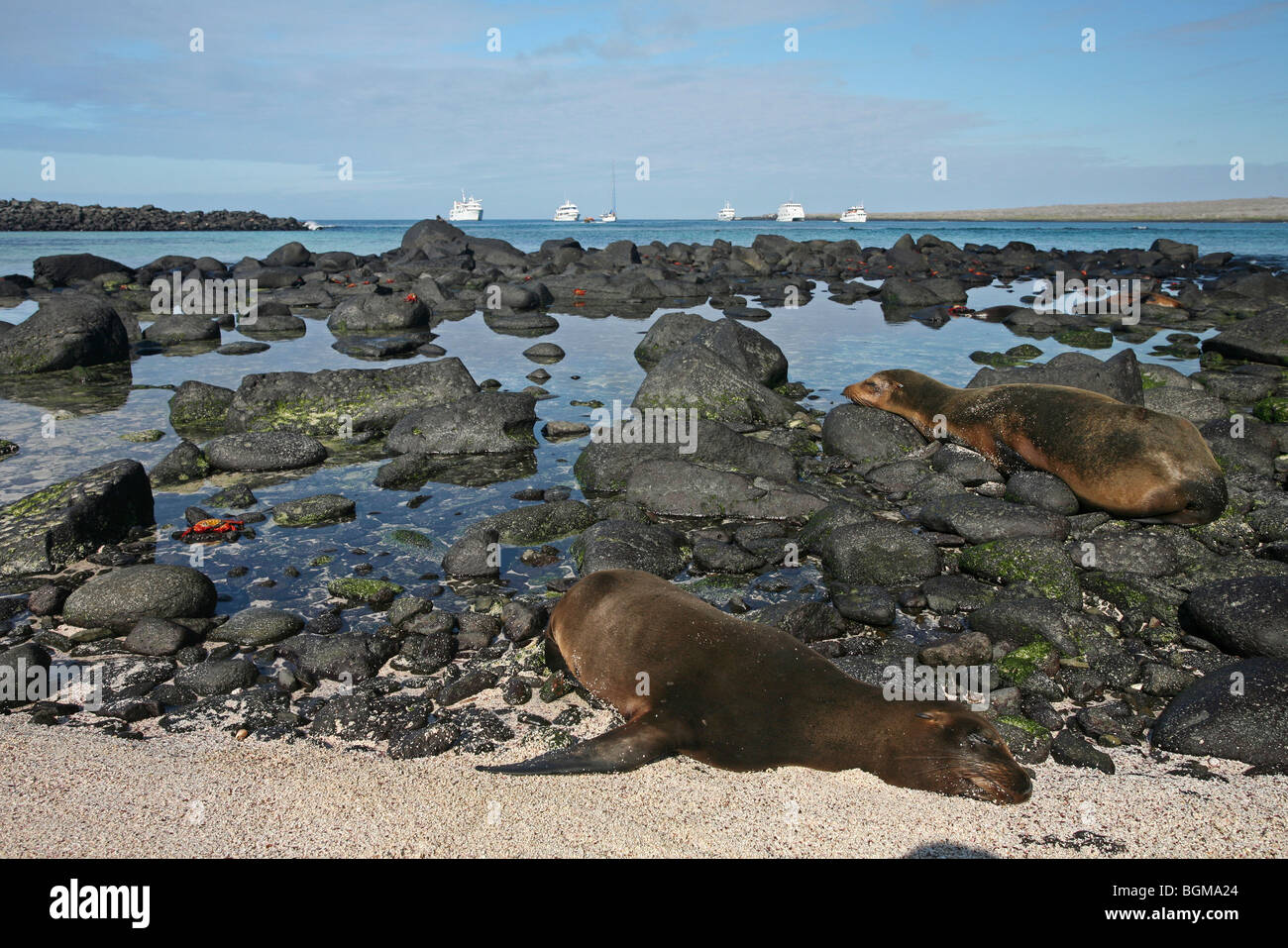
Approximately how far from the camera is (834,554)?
7.48 m

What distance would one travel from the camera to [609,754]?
436 cm

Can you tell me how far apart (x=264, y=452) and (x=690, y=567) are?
582 cm

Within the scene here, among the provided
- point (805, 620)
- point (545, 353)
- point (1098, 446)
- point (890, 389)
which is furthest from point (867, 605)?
point (545, 353)

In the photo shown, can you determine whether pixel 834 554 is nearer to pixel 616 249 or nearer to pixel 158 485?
pixel 158 485

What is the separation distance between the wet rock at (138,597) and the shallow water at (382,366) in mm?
327

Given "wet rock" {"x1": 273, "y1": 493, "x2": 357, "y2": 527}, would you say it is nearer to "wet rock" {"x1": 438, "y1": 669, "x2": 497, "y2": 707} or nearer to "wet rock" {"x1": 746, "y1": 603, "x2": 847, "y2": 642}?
"wet rock" {"x1": 438, "y1": 669, "x2": 497, "y2": 707}

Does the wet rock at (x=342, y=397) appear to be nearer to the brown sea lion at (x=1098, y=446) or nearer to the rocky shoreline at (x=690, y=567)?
the rocky shoreline at (x=690, y=567)

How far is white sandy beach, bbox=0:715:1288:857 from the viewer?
3875 millimetres

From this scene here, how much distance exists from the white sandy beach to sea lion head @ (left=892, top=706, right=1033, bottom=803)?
0.08 m

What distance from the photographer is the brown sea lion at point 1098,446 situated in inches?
326

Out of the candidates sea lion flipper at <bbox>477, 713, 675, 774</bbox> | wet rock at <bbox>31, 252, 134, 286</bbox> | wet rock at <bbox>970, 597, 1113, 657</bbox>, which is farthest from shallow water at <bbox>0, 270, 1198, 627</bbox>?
wet rock at <bbox>31, 252, 134, 286</bbox>

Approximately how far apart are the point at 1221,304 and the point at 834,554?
26.7m

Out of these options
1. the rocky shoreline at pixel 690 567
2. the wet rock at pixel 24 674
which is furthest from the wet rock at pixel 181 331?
the wet rock at pixel 24 674

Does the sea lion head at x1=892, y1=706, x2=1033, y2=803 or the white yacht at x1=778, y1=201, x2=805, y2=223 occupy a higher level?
the white yacht at x1=778, y1=201, x2=805, y2=223
